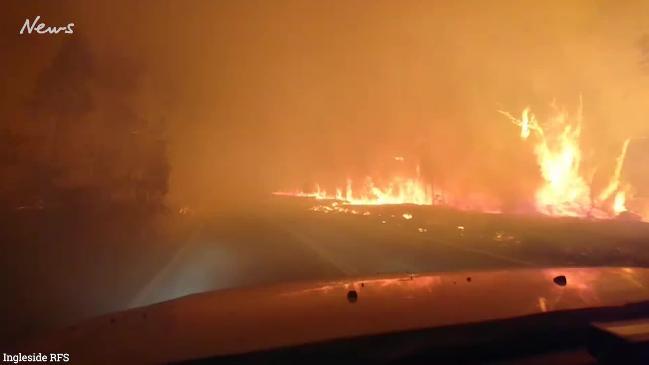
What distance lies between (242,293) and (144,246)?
19.9 meters

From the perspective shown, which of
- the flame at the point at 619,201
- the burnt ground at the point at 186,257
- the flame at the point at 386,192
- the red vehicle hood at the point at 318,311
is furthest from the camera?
the flame at the point at 386,192

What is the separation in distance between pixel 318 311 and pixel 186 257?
17.3 m

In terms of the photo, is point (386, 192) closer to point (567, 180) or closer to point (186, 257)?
point (567, 180)

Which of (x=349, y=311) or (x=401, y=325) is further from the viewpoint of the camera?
(x=349, y=311)

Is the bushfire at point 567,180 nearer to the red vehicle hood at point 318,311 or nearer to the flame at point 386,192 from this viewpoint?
the flame at point 386,192

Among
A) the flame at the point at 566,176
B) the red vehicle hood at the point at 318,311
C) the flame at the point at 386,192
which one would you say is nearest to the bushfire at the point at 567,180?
the flame at the point at 566,176

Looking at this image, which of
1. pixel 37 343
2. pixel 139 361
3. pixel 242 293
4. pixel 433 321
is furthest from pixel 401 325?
pixel 37 343

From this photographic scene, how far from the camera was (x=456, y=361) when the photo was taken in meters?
4.44

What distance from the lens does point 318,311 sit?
6.29 m

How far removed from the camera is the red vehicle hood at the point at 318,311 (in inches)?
191

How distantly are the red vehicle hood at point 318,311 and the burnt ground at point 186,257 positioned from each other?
2302 mm

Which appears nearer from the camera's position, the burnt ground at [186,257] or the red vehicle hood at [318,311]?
the red vehicle hood at [318,311]

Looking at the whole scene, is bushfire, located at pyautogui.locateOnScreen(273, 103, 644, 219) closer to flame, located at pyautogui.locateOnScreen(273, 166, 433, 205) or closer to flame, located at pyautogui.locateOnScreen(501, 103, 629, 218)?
flame, located at pyautogui.locateOnScreen(501, 103, 629, 218)

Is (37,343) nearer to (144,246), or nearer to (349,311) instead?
(349,311)
